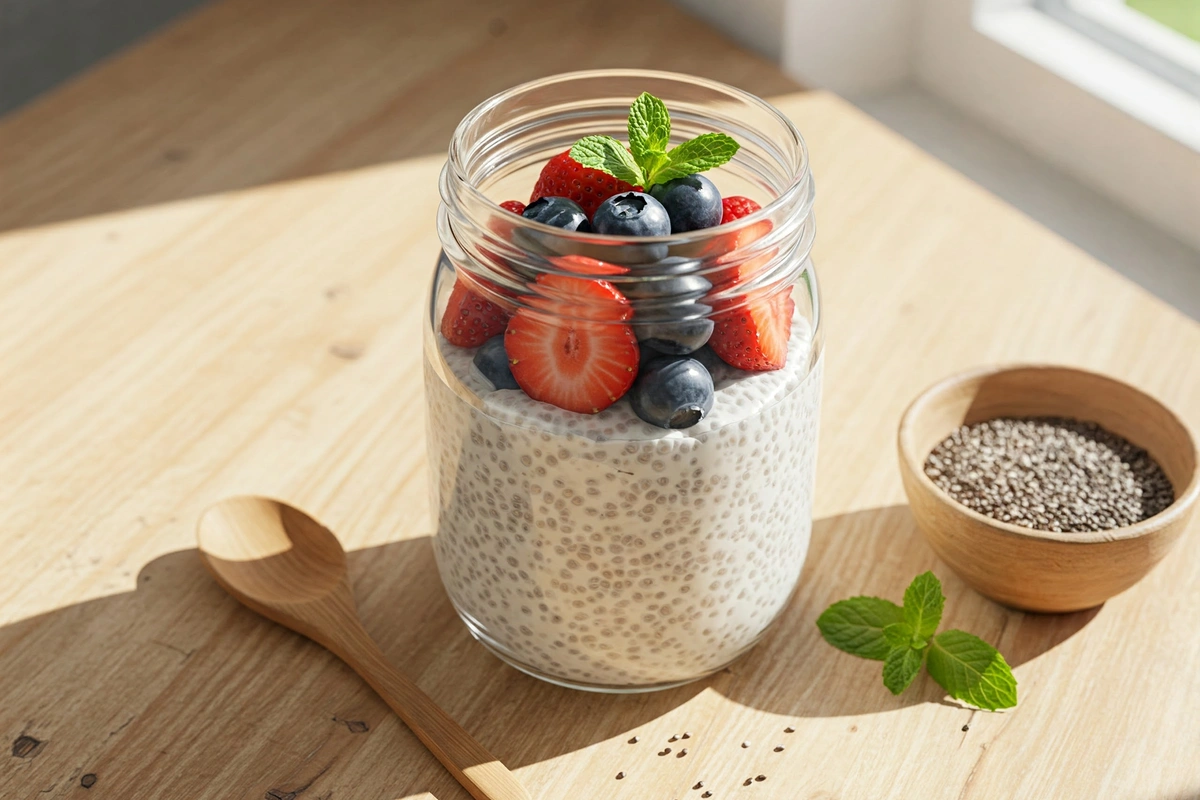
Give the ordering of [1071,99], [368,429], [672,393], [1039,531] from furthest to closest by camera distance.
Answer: [1071,99]
[368,429]
[1039,531]
[672,393]

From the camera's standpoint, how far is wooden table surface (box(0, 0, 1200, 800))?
748mm

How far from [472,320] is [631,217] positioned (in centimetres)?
12

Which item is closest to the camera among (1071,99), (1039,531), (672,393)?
(672,393)

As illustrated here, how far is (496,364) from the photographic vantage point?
69 cm

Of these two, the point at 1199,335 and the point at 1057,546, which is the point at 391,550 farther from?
the point at 1199,335

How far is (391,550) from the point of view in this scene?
0.89 meters

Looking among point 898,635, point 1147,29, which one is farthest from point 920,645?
point 1147,29

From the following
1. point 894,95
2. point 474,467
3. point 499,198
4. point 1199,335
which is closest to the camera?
point 474,467

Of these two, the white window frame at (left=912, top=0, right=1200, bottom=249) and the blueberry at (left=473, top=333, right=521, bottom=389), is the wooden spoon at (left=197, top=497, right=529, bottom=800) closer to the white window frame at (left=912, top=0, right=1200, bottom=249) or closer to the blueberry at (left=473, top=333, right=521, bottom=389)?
the blueberry at (left=473, top=333, right=521, bottom=389)

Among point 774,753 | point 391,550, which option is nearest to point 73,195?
point 391,550

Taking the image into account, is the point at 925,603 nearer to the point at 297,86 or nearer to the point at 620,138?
the point at 620,138

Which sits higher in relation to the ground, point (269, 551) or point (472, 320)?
point (472, 320)

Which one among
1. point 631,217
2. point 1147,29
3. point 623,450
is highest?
point 631,217

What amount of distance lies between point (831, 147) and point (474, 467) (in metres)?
0.74
